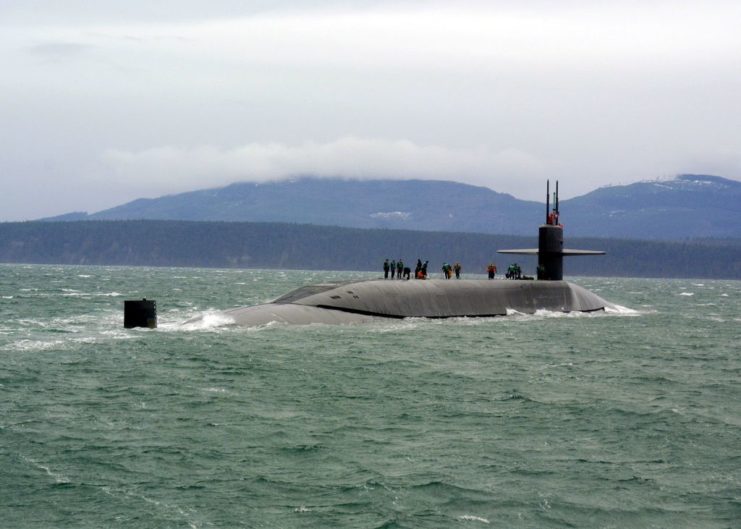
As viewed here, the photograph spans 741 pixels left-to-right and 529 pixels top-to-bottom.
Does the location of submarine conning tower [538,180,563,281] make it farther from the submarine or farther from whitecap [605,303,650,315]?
whitecap [605,303,650,315]

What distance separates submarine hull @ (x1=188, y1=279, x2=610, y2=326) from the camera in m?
46.1

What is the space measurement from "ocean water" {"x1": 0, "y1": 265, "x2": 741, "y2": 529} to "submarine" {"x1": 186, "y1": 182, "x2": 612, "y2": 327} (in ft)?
17.2

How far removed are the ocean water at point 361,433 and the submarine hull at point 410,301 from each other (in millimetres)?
4785

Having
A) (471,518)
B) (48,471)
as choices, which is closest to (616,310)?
(471,518)

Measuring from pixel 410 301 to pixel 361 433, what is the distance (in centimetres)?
2796

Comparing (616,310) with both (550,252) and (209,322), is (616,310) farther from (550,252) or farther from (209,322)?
(209,322)

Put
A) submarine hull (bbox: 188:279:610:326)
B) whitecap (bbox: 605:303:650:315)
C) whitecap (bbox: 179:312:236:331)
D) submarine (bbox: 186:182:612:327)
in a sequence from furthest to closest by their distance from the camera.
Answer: whitecap (bbox: 605:303:650:315)
submarine (bbox: 186:182:612:327)
submarine hull (bbox: 188:279:610:326)
whitecap (bbox: 179:312:236:331)

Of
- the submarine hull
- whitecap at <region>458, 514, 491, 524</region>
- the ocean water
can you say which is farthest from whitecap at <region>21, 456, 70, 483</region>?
the submarine hull

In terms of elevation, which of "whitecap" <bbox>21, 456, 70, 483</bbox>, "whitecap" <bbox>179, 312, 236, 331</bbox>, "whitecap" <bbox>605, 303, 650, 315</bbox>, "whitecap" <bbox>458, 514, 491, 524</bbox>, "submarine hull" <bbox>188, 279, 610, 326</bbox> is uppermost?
"submarine hull" <bbox>188, 279, 610, 326</bbox>

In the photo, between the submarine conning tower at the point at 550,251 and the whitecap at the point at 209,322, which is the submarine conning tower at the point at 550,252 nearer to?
the submarine conning tower at the point at 550,251

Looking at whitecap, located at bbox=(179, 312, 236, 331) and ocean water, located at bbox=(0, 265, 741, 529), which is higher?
whitecap, located at bbox=(179, 312, 236, 331)

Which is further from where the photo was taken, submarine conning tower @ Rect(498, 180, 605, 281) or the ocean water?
submarine conning tower @ Rect(498, 180, 605, 281)

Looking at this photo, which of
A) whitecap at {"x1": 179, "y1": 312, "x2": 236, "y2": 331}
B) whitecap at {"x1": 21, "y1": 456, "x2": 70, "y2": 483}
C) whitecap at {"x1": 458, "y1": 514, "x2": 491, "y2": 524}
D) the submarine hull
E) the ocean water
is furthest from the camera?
the submarine hull

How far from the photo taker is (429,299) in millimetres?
51656
